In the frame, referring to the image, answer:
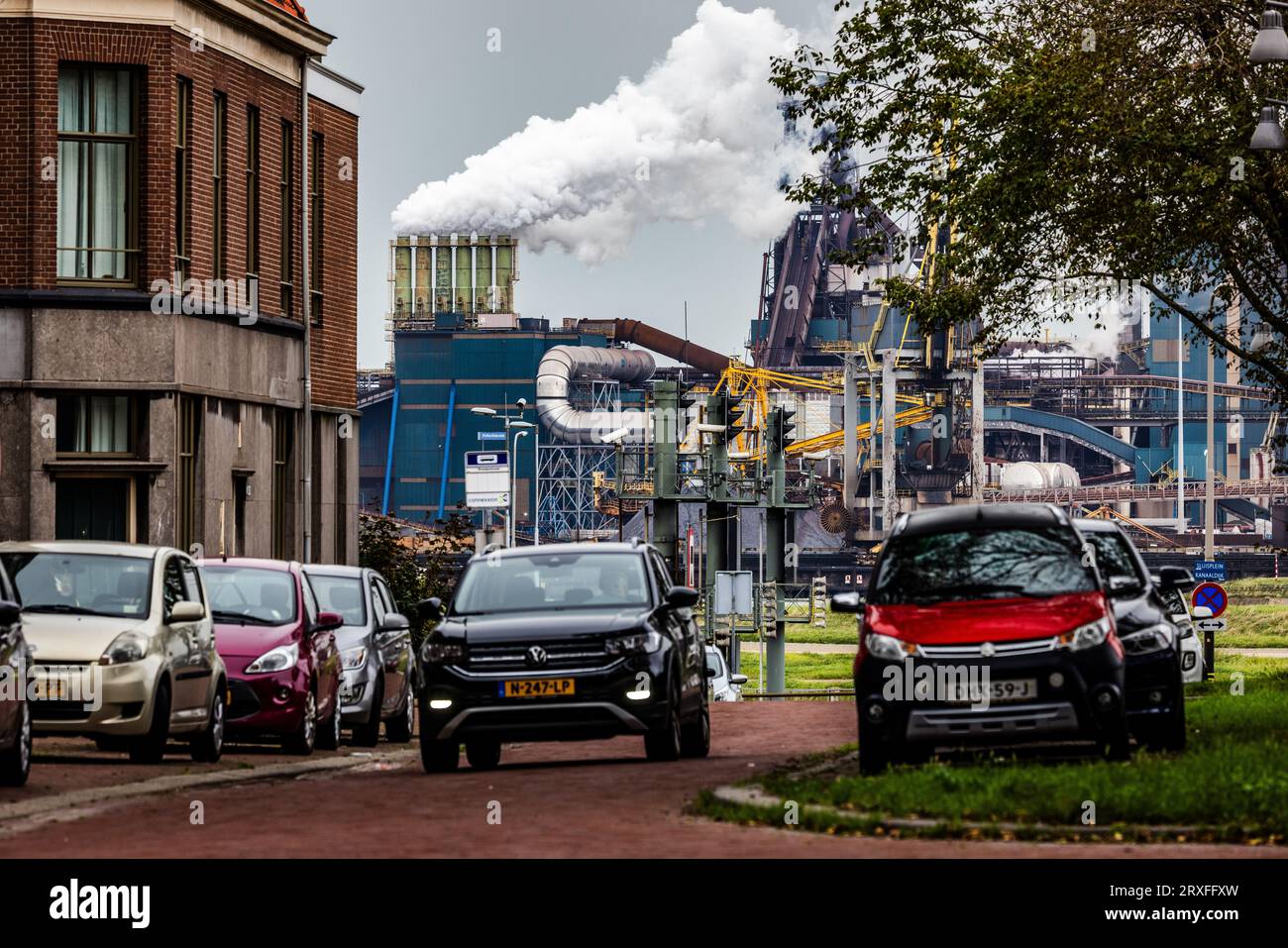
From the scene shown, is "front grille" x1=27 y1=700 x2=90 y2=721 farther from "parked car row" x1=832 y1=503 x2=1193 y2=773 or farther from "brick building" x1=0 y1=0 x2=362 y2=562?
"brick building" x1=0 y1=0 x2=362 y2=562

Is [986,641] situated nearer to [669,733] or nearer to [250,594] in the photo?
[669,733]

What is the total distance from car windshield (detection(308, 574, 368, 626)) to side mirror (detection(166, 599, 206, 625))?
645cm

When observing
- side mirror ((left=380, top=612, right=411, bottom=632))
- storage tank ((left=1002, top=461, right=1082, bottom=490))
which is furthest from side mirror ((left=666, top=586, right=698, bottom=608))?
storage tank ((left=1002, top=461, right=1082, bottom=490))

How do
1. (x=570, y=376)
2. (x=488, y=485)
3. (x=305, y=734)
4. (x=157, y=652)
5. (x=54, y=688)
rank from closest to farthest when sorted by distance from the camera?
(x=54, y=688) → (x=157, y=652) → (x=305, y=734) → (x=488, y=485) → (x=570, y=376)

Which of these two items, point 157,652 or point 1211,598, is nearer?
point 157,652

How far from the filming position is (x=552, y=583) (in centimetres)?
1834

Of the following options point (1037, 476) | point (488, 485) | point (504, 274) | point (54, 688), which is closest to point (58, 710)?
point (54, 688)

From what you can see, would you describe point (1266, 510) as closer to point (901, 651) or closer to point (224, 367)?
point (224, 367)

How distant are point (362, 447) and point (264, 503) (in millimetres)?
122476

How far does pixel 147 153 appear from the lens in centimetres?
3516

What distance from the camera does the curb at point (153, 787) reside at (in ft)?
45.0

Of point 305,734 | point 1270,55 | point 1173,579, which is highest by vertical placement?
point 1270,55

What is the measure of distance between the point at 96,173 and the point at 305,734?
16.5m

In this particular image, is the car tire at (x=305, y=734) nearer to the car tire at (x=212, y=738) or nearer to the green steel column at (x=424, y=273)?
the car tire at (x=212, y=738)
